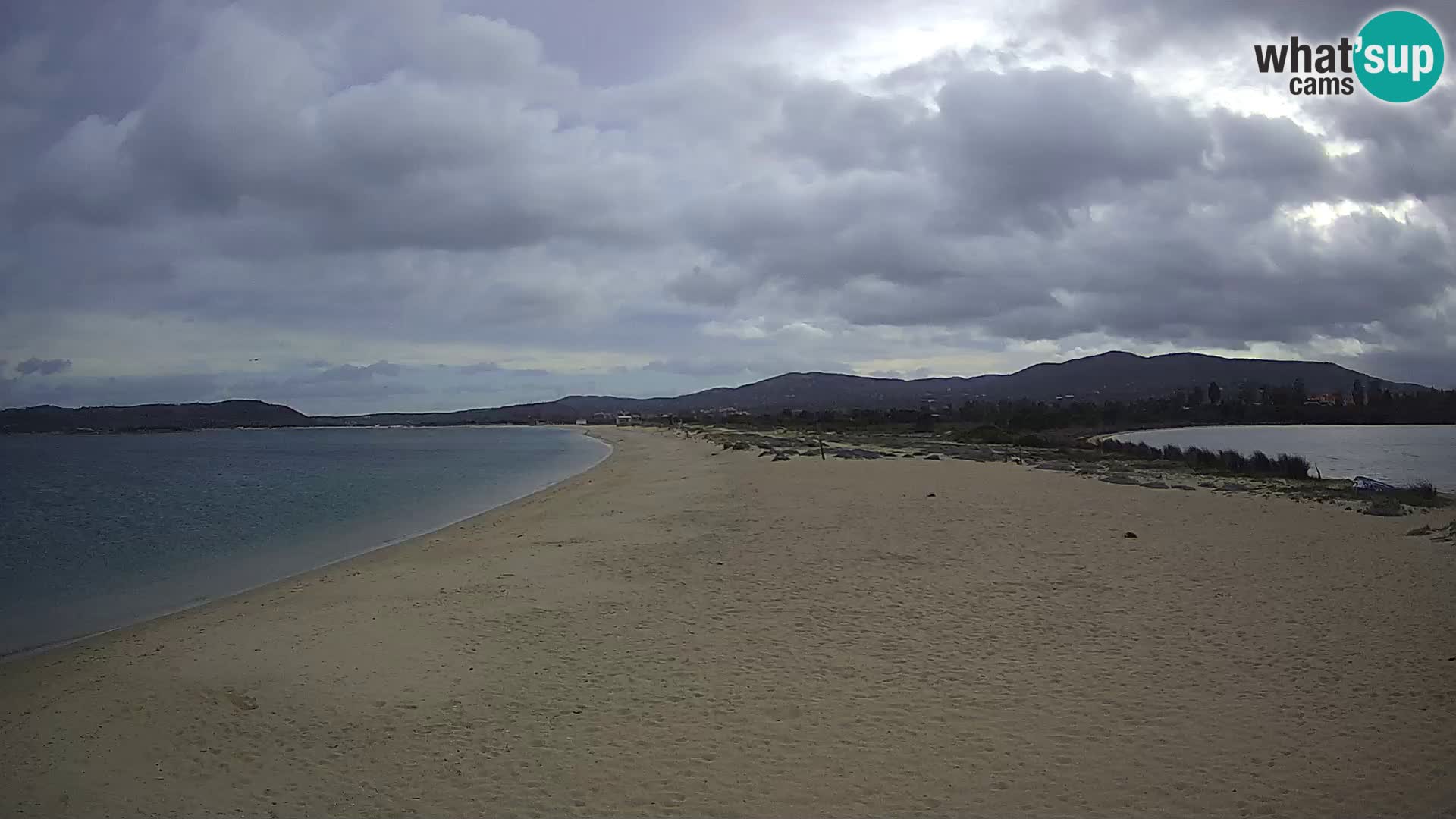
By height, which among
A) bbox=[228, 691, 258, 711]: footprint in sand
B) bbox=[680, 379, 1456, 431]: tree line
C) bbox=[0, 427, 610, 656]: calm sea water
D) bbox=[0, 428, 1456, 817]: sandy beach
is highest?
bbox=[680, 379, 1456, 431]: tree line

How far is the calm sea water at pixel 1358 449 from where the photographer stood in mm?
33344

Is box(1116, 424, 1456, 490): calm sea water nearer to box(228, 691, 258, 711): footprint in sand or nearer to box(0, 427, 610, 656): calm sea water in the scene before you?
box(0, 427, 610, 656): calm sea water

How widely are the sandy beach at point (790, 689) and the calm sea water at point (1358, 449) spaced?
2382 cm

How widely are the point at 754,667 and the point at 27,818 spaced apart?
4.92 meters

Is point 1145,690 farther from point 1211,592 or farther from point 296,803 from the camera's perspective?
→ point 296,803

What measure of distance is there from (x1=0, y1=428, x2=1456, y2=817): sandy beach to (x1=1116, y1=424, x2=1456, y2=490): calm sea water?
2382 cm

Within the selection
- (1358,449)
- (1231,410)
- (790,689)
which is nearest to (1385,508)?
(790,689)

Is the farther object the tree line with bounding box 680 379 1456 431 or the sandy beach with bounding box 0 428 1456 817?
the tree line with bounding box 680 379 1456 431

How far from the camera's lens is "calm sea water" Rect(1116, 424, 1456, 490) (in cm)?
3334

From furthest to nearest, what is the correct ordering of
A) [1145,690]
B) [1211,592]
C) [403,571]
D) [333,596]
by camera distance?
[403,571], [333,596], [1211,592], [1145,690]

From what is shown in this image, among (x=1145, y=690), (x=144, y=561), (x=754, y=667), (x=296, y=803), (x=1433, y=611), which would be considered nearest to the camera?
(x=296, y=803)

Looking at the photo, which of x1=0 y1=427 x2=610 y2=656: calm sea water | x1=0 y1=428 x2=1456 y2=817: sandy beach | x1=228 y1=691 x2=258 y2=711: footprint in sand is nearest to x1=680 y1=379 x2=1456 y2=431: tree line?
x1=0 y1=427 x2=610 y2=656: calm sea water

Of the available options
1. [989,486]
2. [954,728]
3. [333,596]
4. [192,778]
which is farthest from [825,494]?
[192,778]

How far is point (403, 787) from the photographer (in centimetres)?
523
